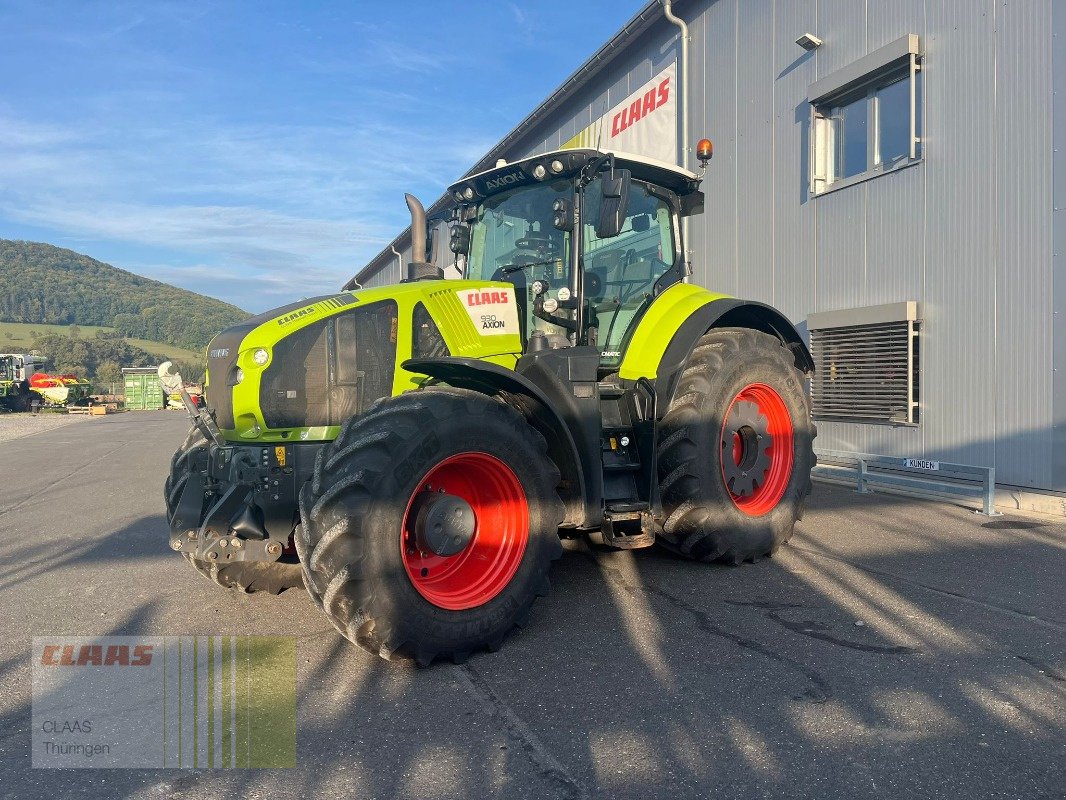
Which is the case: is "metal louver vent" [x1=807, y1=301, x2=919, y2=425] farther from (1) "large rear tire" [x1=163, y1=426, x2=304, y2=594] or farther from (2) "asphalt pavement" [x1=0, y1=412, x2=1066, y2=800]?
(1) "large rear tire" [x1=163, y1=426, x2=304, y2=594]

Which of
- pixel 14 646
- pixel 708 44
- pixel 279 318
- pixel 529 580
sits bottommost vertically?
pixel 14 646

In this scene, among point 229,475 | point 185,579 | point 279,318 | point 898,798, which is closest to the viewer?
→ point 898,798

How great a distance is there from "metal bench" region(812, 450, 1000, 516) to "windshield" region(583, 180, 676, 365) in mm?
3491

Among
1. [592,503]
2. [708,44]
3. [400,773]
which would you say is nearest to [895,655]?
[592,503]

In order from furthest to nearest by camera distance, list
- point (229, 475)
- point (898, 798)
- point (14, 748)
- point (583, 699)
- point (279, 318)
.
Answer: point (279, 318), point (229, 475), point (583, 699), point (14, 748), point (898, 798)

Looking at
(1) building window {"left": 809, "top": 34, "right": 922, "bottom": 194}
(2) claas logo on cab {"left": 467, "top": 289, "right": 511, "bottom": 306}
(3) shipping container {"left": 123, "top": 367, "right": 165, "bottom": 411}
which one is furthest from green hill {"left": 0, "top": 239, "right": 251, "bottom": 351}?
(2) claas logo on cab {"left": 467, "top": 289, "right": 511, "bottom": 306}

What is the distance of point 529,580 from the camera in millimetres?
3992

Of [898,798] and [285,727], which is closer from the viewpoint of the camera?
[898,798]

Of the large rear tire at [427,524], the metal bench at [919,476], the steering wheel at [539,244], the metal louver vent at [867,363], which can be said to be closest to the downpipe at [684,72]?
the metal louver vent at [867,363]

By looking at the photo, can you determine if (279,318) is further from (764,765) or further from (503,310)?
(764,765)

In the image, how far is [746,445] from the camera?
5.82 m

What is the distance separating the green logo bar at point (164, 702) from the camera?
9.66 ft

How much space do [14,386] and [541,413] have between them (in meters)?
42.0

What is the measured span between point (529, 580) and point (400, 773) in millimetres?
1394
